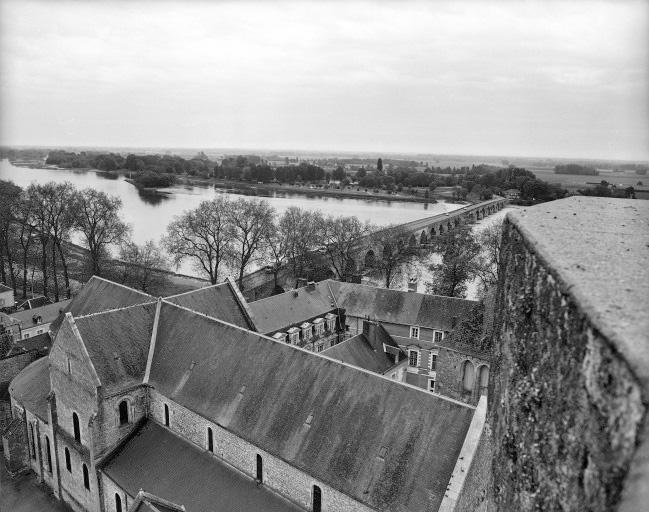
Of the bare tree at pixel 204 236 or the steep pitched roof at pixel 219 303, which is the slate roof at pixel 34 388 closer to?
the steep pitched roof at pixel 219 303

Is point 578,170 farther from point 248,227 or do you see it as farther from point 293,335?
point 248,227

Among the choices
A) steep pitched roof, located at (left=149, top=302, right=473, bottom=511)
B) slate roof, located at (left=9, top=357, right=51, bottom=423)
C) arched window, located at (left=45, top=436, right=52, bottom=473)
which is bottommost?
arched window, located at (left=45, top=436, right=52, bottom=473)

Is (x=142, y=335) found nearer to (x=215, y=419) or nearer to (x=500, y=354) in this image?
(x=215, y=419)

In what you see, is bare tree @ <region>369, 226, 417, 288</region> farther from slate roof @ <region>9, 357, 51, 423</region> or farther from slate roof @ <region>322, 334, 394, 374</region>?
slate roof @ <region>9, 357, 51, 423</region>

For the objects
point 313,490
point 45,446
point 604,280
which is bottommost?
point 45,446

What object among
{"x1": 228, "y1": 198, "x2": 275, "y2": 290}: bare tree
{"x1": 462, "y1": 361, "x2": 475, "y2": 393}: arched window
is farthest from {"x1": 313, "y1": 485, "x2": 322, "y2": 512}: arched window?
{"x1": 228, "y1": 198, "x2": 275, "y2": 290}: bare tree

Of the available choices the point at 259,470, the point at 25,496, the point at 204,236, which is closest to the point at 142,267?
the point at 204,236

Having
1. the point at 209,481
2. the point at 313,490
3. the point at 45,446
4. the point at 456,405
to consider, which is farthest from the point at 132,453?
the point at 456,405

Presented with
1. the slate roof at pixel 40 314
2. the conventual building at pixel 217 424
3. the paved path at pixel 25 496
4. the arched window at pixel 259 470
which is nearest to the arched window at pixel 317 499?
the conventual building at pixel 217 424
